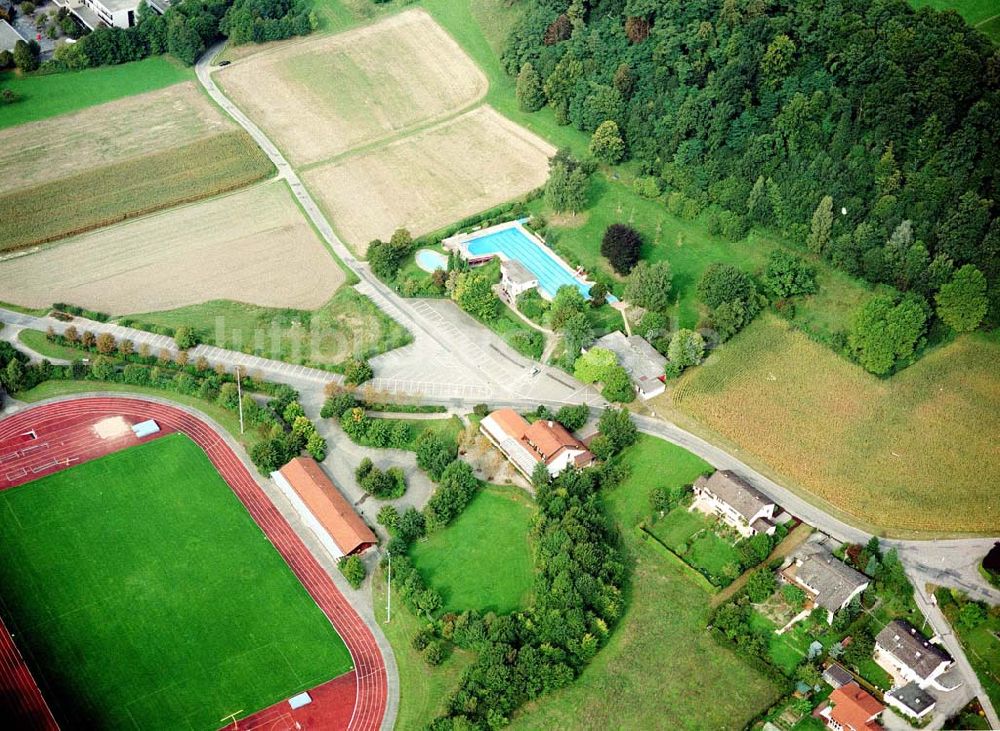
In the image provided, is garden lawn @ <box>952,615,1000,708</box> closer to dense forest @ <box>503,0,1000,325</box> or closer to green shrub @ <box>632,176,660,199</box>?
dense forest @ <box>503,0,1000,325</box>

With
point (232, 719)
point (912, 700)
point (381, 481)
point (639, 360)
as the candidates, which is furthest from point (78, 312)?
point (912, 700)

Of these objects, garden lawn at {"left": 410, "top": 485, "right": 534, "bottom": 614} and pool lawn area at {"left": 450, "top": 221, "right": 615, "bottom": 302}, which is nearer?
garden lawn at {"left": 410, "top": 485, "right": 534, "bottom": 614}

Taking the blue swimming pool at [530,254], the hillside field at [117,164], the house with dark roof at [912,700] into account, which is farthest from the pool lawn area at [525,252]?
the house with dark roof at [912,700]

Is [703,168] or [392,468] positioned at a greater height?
[703,168]

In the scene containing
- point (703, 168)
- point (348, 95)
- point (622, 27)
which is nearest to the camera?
point (703, 168)

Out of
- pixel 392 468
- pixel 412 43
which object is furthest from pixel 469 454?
pixel 412 43

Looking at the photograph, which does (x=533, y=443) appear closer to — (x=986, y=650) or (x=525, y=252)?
(x=525, y=252)

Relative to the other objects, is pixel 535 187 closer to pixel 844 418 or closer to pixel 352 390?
pixel 352 390

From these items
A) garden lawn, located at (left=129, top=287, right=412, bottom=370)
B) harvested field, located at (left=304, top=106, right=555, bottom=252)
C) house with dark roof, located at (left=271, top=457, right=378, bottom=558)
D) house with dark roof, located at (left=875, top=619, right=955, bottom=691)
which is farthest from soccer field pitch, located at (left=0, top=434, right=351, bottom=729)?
harvested field, located at (left=304, top=106, right=555, bottom=252)
